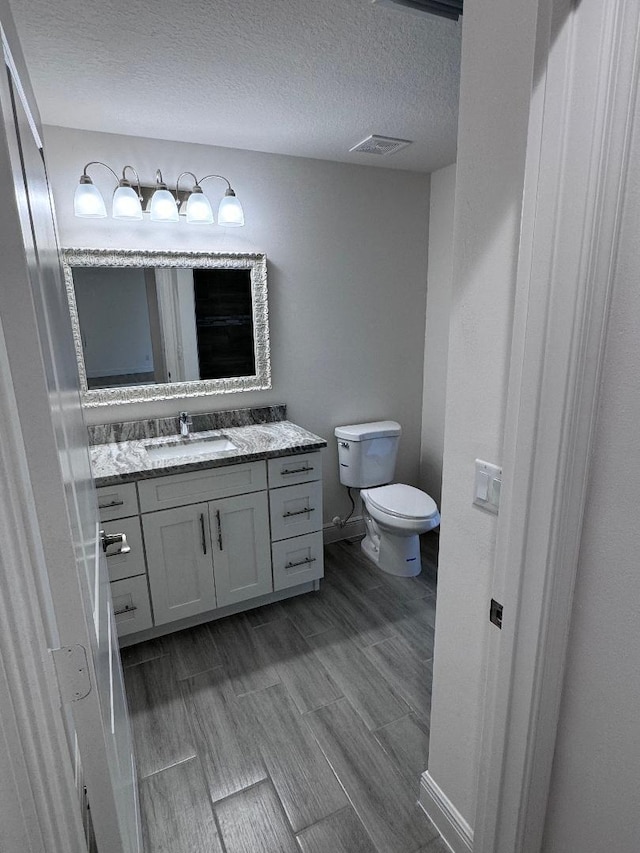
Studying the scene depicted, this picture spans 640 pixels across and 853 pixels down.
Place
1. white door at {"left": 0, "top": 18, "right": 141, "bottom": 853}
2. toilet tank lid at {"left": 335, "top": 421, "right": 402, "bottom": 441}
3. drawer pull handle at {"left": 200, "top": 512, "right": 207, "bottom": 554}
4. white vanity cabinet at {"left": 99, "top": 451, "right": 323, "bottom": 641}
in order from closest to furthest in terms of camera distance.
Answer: white door at {"left": 0, "top": 18, "right": 141, "bottom": 853}, white vanity cabinet at {"left": 99, "top": 451, "right": 323, "bottom": 641}, drawer pull handle at {"left": 200, "top": 512, "right": 207, "bottom": 554}, toilet tank lid at {"left": 335, "top": 421, "right": 402, "bottom": 441}

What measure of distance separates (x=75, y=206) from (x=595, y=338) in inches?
85.6

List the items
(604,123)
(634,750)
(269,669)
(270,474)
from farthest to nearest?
(270,474), (269,669), (634,750), (604,123)

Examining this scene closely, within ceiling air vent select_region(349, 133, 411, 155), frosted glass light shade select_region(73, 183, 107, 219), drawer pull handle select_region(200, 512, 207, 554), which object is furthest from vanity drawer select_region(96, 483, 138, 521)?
ceiling air vent select_region(349, 133, 411, 155)

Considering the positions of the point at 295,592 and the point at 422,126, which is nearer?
the point at 422,126

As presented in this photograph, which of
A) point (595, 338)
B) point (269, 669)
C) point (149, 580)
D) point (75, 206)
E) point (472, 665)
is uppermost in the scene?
point (75, 206)

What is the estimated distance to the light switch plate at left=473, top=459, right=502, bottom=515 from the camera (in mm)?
1081

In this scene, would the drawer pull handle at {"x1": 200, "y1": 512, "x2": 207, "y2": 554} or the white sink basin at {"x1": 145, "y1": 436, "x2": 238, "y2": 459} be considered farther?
the white sink basin at {"x1": 145, "y1": 436, "x2": 238, "y2": 459}

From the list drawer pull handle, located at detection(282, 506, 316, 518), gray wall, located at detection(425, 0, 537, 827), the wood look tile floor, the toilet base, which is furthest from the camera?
the toilet base

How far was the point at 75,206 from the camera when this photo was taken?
2100mm

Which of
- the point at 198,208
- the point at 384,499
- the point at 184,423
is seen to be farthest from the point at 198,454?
the point at 198,208

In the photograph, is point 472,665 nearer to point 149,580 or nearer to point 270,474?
point 270,474

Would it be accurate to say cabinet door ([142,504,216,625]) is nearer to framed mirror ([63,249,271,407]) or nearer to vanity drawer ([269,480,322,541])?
vanity drawer ([269,480,322,541])

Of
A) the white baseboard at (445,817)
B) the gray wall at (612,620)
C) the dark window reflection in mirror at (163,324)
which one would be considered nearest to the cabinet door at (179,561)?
the dark window reflection in mirror at (163,324)

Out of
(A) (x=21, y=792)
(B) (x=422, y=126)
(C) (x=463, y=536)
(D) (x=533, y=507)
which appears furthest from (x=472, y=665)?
(B) (x=422, y=126)
